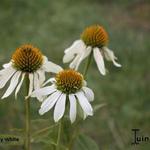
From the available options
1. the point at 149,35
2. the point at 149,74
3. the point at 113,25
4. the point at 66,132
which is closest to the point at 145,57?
the point at 149,74

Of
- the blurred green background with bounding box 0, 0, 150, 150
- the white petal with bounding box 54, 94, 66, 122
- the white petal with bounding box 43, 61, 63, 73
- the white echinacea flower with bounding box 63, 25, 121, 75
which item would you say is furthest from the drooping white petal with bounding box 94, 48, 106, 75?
the blurred green background with bounding box 0, 0, 150, 150

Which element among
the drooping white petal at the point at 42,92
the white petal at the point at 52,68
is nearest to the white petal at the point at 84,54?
the white petal at the point at 52,68

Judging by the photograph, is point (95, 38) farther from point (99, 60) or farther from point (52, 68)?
point (52, 68)

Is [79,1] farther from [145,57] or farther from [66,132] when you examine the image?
[66,132]

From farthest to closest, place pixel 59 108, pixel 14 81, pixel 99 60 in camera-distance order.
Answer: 1. pixel 99 60
2. pixel 14 81
3. pixel 59 108

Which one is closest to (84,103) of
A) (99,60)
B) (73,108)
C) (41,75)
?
(73,108)
